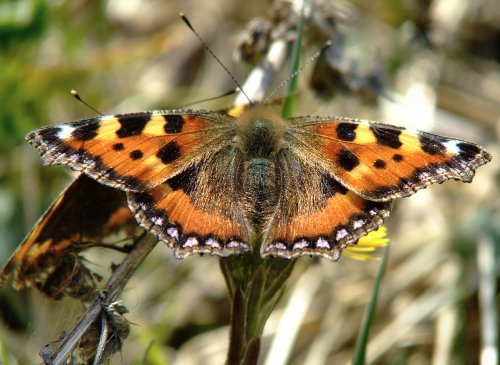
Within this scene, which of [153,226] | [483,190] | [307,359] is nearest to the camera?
[153,226]

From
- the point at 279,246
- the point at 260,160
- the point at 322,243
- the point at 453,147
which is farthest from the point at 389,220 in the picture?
the point at 279,246

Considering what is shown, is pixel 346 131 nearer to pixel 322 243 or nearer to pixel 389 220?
pixel 322 243

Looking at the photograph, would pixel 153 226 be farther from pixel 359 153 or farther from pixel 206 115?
pixel 359 153

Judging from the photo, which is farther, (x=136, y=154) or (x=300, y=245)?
(x=136, y=154)

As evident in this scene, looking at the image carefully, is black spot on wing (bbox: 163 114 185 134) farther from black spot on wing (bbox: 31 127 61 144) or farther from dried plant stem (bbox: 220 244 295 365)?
dried plant stem (bbox: 220 244 295 365)

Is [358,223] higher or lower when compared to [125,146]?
lower

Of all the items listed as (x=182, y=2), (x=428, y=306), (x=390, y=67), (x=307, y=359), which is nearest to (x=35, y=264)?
(x=307, y=359)
